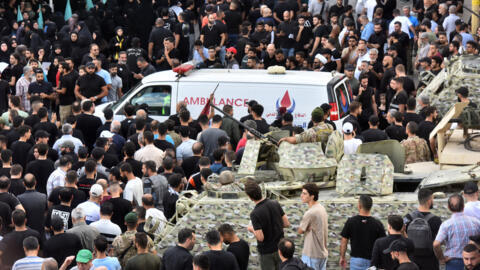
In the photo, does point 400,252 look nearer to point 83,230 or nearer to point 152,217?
point 152,217

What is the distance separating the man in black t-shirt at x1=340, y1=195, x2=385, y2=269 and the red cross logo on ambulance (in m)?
6.23

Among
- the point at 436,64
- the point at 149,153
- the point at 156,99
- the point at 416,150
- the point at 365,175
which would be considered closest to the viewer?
the point at 365,175

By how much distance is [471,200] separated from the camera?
1208 cm

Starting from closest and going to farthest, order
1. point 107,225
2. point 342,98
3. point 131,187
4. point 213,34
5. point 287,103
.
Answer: point 107,225
point 131,187
point 287,103
point 342,98
point 213,34

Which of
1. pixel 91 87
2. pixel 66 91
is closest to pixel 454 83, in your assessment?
pixel 91 87

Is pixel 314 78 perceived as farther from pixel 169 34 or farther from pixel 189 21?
pixel 189 21

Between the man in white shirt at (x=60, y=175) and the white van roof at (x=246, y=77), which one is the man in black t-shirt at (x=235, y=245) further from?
the white van roof at (x=246, y=77)

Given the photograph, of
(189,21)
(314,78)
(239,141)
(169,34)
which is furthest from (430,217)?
(189,21)

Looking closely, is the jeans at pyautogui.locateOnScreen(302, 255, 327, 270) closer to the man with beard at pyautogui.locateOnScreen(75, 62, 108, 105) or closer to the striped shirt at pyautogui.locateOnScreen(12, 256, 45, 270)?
the striped shirt at pyautogui.locateOnScreen(12, 256, 45, 270)

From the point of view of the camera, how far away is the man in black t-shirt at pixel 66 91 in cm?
2108

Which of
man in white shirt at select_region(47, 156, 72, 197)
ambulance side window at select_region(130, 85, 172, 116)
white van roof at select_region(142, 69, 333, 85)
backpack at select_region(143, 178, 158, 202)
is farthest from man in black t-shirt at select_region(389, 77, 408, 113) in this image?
man in white shirt at select_region(47, 156, 72, 197)

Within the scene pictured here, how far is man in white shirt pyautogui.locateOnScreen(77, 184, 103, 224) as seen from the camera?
1308 centimetres

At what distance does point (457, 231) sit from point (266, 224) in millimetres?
2233

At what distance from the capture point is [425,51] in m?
22.2
